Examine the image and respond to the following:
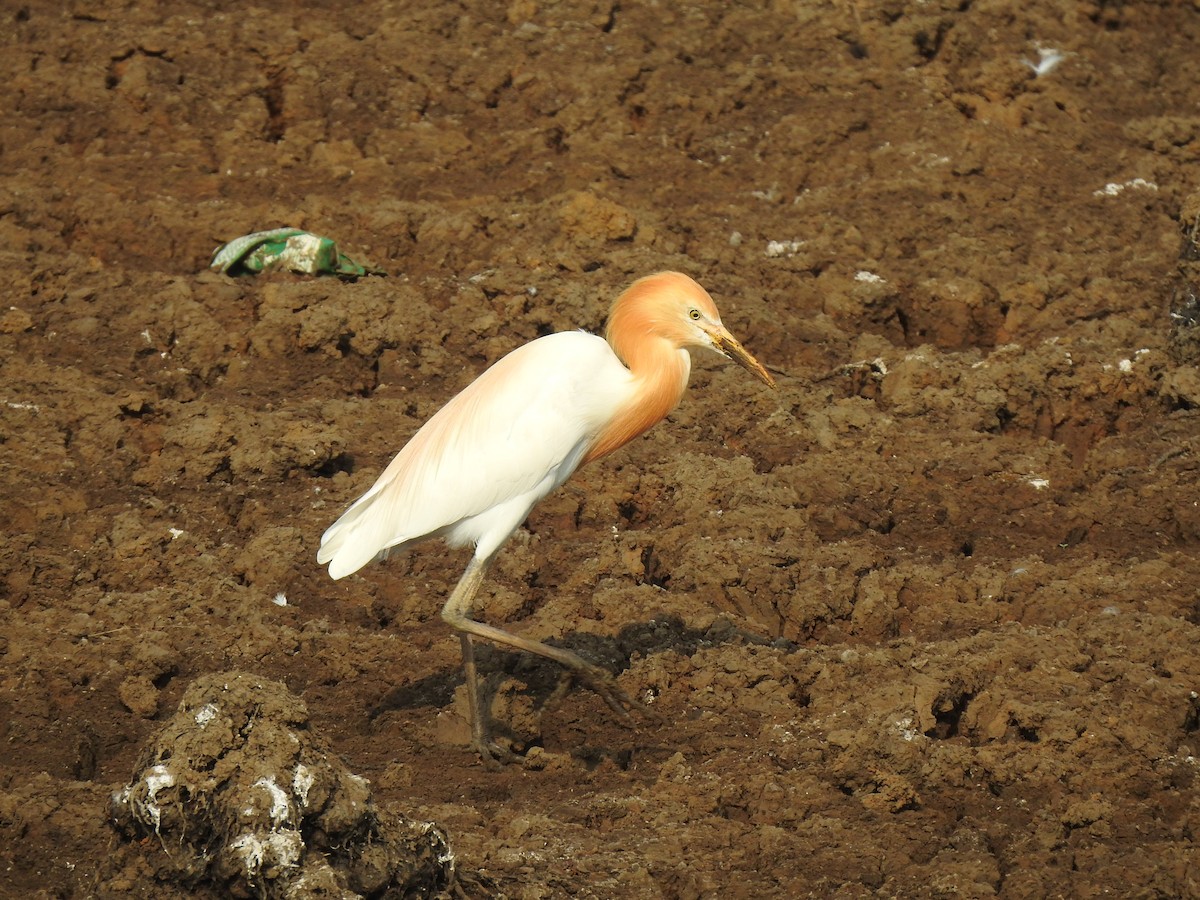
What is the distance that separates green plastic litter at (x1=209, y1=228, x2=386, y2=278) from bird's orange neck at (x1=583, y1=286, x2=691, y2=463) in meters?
3.28

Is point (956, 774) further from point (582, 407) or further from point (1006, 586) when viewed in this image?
point (582, 407)

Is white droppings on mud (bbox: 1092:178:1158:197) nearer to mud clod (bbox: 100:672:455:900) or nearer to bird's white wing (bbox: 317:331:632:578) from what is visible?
bird's white wing (bbox: 317:331:632:578)

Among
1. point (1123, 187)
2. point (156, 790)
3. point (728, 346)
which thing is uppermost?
point (156, 790)

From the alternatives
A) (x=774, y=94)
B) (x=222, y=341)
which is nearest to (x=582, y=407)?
(x=222, y=341)

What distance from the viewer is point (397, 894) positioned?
399cm

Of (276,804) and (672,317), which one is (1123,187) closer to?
(672,317)

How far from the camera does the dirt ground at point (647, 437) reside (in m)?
5.05

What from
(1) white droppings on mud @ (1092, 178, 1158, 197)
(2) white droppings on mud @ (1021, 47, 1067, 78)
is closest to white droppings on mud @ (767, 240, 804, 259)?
(1) white droppings on mud @ (1092, 178, 1158, 197)

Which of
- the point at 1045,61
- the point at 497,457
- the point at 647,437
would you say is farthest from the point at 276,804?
the point at 1045,61

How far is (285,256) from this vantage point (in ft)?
29.5

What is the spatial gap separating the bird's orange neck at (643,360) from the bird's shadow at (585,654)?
825 mm

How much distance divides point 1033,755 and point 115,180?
6.92 m

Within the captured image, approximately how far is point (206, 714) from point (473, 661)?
6.40 feet

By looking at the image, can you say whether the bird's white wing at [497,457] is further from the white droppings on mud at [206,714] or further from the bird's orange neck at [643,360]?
the white droppings on mud at [206,714]
